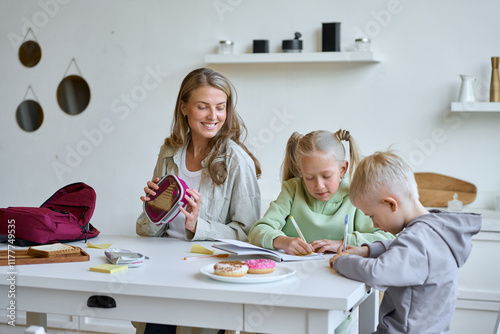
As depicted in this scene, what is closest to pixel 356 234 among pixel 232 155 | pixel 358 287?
pixel 358 287

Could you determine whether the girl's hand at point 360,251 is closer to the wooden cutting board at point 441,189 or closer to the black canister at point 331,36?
the wooden cutting board at point 441,189

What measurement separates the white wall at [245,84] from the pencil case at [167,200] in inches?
64.7

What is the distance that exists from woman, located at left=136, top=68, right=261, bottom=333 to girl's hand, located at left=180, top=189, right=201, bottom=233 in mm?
12

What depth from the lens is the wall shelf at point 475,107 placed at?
3195 millimetres

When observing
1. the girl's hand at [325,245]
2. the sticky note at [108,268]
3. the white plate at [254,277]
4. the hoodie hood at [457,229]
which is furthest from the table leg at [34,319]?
the hoodie hood at [457,229]

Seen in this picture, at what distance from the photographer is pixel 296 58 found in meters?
3.48

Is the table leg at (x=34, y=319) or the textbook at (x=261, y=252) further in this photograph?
the table leg at (x=34, y=319)

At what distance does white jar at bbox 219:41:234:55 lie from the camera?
3643 millimetres

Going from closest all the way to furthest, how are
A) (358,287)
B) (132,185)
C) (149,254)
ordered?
1. (358,287)
2. (149,254)
3. (132,185)

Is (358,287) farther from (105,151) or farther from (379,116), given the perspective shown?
(105,151)

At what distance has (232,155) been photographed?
2.23 m

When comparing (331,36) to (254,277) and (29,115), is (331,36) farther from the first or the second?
(254,277)

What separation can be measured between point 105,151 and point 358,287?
2.85 meters

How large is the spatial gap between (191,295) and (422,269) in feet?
1.82
